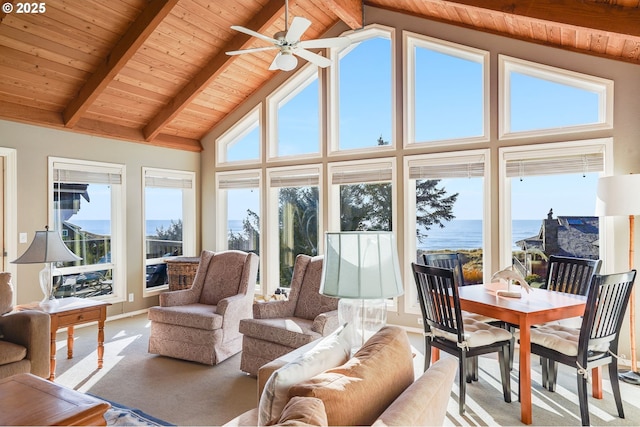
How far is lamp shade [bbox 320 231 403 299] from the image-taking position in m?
2.03

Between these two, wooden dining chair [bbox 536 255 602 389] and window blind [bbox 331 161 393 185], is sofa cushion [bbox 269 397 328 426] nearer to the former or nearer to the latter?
wooden dining chair [bbox 536 255 602 389]

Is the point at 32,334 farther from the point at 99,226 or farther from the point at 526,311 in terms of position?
the point at 526,311

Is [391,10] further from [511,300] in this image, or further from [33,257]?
[33,257]

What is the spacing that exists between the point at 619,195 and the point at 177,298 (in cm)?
421

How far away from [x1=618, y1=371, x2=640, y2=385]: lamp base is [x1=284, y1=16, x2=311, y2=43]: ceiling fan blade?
3.87 m

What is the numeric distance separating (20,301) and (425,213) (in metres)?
4.80

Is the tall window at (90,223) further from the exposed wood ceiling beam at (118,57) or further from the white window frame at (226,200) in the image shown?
the white window frame at (226,200)

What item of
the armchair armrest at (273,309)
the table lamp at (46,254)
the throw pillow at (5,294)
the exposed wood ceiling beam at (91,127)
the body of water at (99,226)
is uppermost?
the exposed wood ceiling beam at (91,127)

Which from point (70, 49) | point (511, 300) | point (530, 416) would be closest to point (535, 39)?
point (511, 300)

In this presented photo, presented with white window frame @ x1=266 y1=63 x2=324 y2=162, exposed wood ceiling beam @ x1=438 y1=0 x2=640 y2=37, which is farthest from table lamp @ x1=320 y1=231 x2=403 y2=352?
white window frame @ x1=266 y1=63 x2=324 y2=162

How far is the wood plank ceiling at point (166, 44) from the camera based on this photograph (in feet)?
11.7

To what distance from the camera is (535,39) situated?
4.22 m

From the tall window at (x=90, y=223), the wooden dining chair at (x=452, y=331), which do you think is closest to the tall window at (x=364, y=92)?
the wooden dining chair at (x=452, y=331)

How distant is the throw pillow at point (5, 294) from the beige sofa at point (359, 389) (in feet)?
10.00
